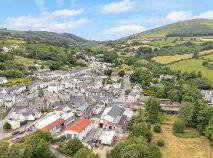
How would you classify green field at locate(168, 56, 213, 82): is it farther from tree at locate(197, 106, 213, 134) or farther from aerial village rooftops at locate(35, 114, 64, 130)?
aerial village rooftops at locate(35, 114, 64, 130)

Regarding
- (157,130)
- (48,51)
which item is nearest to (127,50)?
(48,51)

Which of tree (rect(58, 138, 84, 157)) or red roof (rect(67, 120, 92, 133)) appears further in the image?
red roof (rect(67, 120, 92, 133))

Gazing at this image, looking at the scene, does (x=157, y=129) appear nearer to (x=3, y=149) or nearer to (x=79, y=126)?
(x=79, y=126)

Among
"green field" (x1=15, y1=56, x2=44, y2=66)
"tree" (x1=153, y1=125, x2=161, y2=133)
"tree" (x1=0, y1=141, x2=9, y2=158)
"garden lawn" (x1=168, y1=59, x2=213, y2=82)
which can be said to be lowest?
"tree" (x1=153, y1=125, x2=161, y2=133)

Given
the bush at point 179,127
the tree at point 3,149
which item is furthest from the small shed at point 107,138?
the tree at point 3,149

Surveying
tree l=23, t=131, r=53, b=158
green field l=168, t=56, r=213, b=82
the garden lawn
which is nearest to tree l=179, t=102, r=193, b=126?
tree l=23, t=131, r=53, b=158

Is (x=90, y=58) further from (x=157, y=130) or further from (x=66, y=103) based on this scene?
(x=157, y=130)

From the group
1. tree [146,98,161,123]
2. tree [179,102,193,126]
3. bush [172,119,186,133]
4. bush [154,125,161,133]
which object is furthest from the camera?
tree [146,98,161,123]
